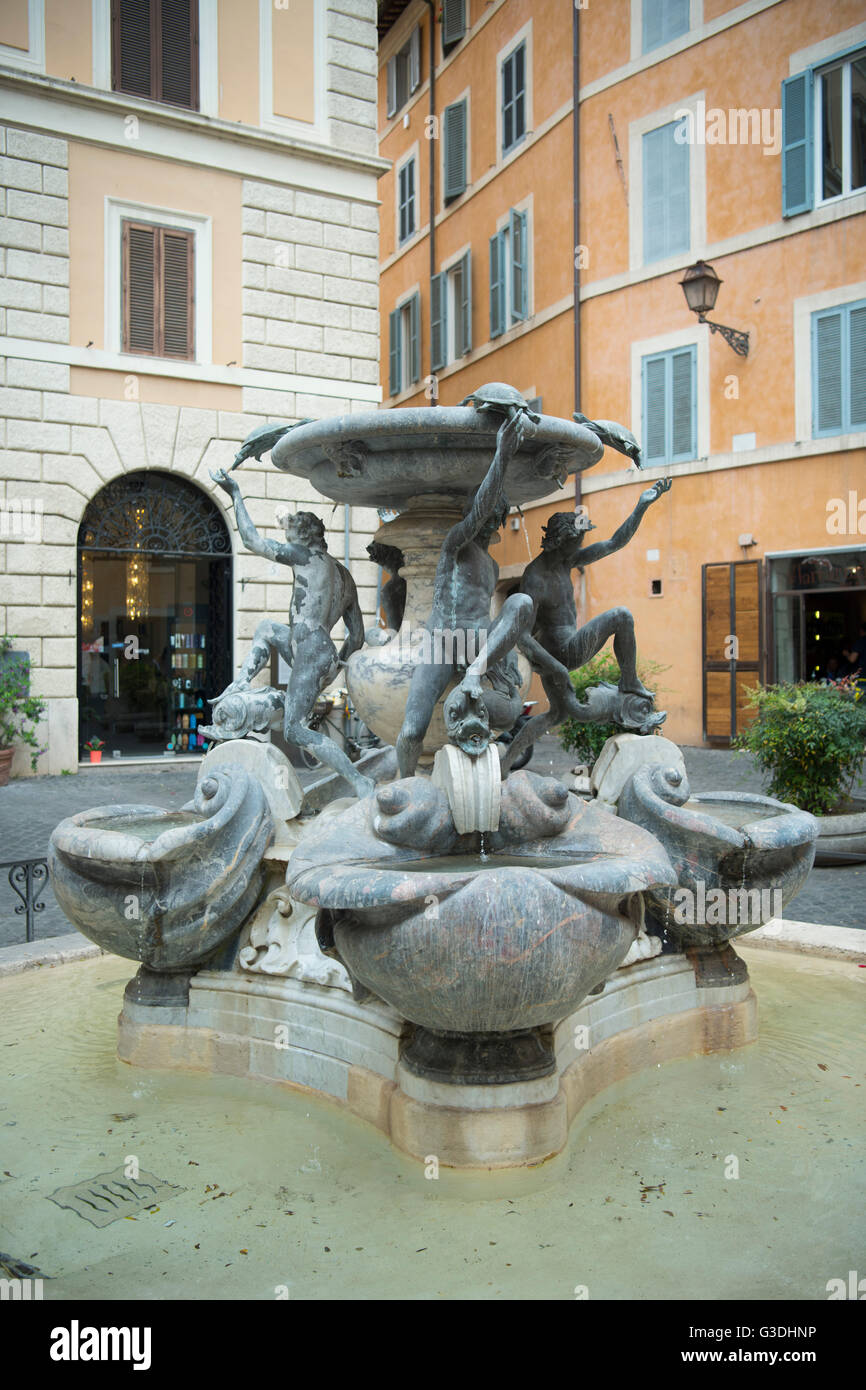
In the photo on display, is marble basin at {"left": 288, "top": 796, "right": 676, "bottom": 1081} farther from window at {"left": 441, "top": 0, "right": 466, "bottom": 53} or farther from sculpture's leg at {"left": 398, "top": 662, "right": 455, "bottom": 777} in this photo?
window at {"left": 441, "top": 0, "right": 466, "bottom": 53}

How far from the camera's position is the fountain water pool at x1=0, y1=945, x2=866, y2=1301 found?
244cm

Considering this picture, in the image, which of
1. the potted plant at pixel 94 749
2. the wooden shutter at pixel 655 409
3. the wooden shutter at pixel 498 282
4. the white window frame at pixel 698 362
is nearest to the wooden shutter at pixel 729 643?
the white window frame at pixel 698 362

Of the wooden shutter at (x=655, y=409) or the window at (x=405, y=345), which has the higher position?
the window at (x=405, y=345)

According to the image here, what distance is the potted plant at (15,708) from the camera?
11844 mm

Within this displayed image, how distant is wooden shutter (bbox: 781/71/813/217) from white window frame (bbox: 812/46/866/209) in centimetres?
6

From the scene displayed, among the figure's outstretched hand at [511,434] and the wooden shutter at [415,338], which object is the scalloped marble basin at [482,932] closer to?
the figure's outstretched hand at [511,434]

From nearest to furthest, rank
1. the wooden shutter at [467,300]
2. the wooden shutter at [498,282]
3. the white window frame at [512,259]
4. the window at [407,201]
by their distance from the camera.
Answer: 1. the white window frame at [512,259]
2. the wooden shutter at [498,282]
3. the wooden shutter at [467,300]
4. the window at [407,201]

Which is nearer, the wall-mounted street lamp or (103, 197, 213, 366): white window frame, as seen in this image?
(103, 197, 213, 366): white window frame

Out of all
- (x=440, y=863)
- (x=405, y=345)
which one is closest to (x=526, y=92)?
(x=405, y=345)

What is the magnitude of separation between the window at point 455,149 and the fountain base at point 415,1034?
66.5 feet

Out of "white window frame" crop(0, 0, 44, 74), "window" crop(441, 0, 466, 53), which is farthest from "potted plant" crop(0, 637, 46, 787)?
"window" crop(441, 0, 466, 53)

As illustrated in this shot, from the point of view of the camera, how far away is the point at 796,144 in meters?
13.8
